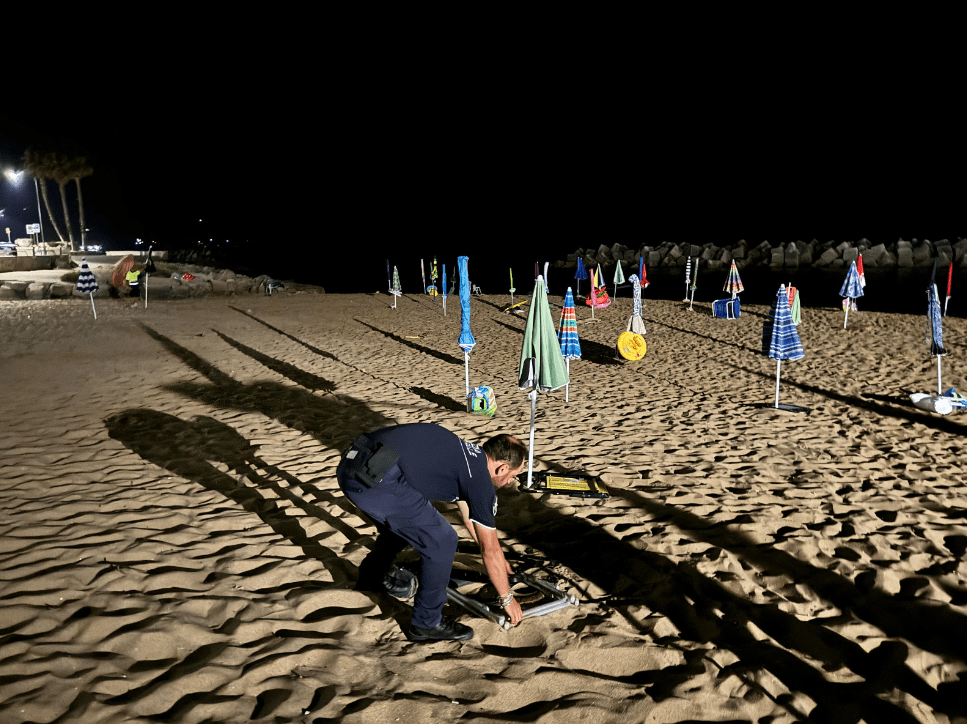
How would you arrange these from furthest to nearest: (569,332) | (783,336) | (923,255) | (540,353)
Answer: (923,255), (569,332), (783,336), (540,353)

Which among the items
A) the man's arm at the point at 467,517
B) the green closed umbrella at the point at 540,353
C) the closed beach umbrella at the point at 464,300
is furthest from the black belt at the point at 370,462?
the closed beach umbrella at the point at 464,300

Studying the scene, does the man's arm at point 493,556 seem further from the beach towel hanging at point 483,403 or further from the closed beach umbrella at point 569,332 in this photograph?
the closed beach umbrella at point 569,332

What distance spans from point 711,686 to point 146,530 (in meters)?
4.89

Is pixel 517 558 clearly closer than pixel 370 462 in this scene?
No

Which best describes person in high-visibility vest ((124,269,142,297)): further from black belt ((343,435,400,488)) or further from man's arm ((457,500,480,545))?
man's arm ((457,500,480,545))

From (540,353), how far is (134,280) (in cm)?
2050

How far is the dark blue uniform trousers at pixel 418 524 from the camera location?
356cm

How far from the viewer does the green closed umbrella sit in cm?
704

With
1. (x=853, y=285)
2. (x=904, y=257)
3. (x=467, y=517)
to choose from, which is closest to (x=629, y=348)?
(x=853, y=285)

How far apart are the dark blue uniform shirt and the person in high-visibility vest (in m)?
21.6

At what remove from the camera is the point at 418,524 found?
362 cm

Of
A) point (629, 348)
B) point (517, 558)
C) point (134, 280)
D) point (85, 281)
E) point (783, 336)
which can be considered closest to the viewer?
point (517, 558)

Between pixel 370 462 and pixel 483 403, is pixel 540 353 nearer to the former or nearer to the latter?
pixel 483 403

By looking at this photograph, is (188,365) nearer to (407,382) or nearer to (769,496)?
(407,382)
